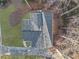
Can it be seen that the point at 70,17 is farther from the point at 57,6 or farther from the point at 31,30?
the point at 31,30

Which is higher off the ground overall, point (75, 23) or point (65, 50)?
point (75, 23)

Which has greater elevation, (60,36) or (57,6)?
(57,6)

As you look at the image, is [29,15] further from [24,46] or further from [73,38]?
[73,38]

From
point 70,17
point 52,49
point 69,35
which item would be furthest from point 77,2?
point 52,49

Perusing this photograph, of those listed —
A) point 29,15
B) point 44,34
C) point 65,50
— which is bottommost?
point 65,50

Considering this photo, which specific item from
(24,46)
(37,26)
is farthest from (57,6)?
(24,46)
